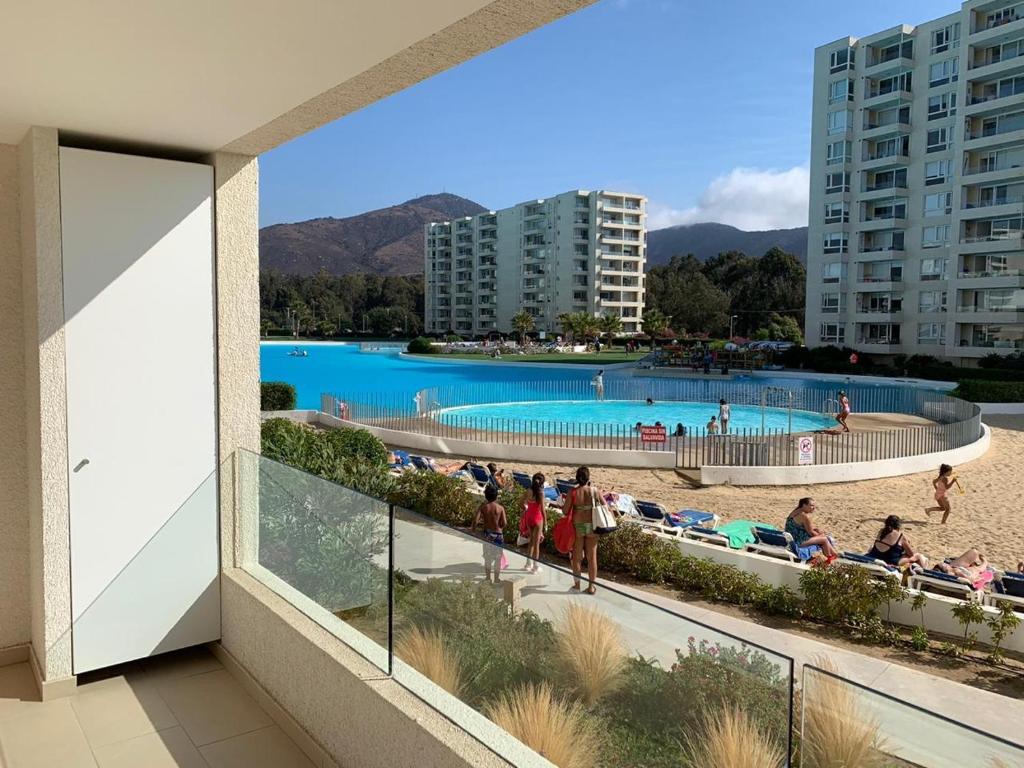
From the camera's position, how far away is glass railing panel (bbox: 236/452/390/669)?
3.58 metres

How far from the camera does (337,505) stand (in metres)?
3.93

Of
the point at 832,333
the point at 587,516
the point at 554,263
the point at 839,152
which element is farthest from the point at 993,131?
the point at 554,263

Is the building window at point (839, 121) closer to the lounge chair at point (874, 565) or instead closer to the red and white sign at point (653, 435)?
the red and white sign at point (653, 435)

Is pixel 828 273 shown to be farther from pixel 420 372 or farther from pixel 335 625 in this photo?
pixel 335 625

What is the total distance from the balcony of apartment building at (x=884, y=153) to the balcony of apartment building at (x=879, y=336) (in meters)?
11.0

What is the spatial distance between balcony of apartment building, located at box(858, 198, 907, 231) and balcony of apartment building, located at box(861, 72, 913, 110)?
664 cm

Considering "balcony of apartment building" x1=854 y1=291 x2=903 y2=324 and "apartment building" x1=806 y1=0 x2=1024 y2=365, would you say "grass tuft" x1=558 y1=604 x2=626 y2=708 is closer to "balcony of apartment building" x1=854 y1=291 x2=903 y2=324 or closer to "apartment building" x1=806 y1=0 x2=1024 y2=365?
"apartment building" x1=806 y1=0 x2=1024 y2=365

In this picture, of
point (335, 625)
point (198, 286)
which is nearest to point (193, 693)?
point (335, 625)

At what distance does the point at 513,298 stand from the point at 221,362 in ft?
320

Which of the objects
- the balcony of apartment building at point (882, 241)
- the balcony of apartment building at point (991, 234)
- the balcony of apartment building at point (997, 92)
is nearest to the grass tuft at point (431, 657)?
the balcony of apartment building at point (991, 234)

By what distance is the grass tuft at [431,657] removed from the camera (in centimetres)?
314

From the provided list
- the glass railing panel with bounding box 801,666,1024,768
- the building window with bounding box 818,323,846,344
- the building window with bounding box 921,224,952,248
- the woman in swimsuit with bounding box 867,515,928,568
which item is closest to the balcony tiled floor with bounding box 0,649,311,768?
the glass railing panel with bounding box 801,666,1024,768

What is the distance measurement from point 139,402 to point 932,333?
181ft

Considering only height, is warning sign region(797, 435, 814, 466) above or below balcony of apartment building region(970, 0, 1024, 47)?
below
